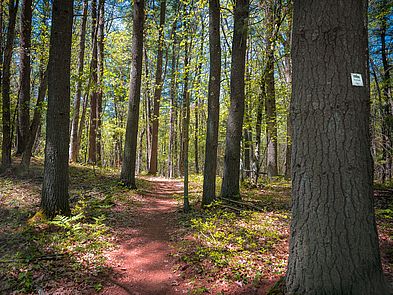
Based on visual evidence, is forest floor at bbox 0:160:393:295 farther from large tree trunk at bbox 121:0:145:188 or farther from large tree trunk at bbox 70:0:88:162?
large tree trunk at bbox 70:0:88:162

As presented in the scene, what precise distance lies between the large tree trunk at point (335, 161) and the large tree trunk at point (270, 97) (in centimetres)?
568

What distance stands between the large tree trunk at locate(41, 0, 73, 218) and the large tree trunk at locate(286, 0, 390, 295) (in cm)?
526

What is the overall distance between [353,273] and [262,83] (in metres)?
7.72

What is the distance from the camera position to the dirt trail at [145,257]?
12.7ft

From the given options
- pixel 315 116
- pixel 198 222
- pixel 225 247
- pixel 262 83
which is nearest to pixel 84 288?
pixel 225 247

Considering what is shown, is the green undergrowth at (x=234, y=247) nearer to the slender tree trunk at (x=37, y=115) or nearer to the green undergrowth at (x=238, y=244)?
the green undergrowth at (x=238, y=244)

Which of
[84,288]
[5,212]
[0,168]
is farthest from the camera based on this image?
[0,168]

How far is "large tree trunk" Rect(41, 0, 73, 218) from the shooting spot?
5.59 m

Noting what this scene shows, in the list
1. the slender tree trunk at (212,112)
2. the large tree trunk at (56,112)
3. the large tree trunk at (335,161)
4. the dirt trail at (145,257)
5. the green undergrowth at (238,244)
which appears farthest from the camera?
the slender tree trunk at (212,112)

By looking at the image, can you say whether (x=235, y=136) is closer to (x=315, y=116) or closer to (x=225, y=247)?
(x=225, y=247)

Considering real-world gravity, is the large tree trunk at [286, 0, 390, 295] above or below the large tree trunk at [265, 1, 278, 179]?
below

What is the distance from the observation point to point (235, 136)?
760cm

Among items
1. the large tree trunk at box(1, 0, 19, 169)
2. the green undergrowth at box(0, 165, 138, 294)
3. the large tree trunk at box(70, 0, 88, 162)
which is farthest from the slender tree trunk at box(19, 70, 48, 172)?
the large tree trunk at box(70, 0, 88, 162)

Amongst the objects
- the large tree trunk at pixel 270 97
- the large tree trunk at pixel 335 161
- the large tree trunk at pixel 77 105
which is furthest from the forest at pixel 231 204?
the large tree trunk at pixel 77 105
